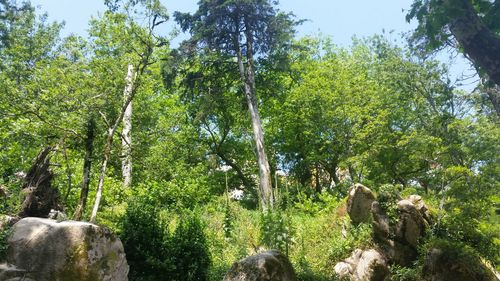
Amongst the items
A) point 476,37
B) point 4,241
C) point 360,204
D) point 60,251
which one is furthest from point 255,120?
point 476,37

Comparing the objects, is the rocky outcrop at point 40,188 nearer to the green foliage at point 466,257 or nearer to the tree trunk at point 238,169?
the green foliage at point 466,257

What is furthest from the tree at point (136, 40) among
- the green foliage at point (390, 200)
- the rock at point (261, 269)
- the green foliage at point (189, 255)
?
the green foliage at point (390, 200)

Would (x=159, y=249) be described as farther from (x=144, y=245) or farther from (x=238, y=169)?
(x=238, y=169)

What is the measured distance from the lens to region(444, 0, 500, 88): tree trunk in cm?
592

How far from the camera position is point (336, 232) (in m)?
12.1

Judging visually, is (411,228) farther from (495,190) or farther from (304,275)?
(304,275)

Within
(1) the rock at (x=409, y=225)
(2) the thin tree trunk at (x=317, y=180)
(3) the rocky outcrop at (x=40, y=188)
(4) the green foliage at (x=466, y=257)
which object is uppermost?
(2) the thin tree trunk at (x=317, y=180)

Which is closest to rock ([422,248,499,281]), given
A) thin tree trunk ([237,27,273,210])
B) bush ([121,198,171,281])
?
bush ([121,198,171,281])

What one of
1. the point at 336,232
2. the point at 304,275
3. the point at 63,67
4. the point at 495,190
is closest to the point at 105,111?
the point at 63,67

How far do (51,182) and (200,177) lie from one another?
33.7 ft

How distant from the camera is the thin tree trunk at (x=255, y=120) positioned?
1694 cm

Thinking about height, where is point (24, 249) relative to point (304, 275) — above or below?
above

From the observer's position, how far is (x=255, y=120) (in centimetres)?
1834

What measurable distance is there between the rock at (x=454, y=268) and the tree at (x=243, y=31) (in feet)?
34.0
